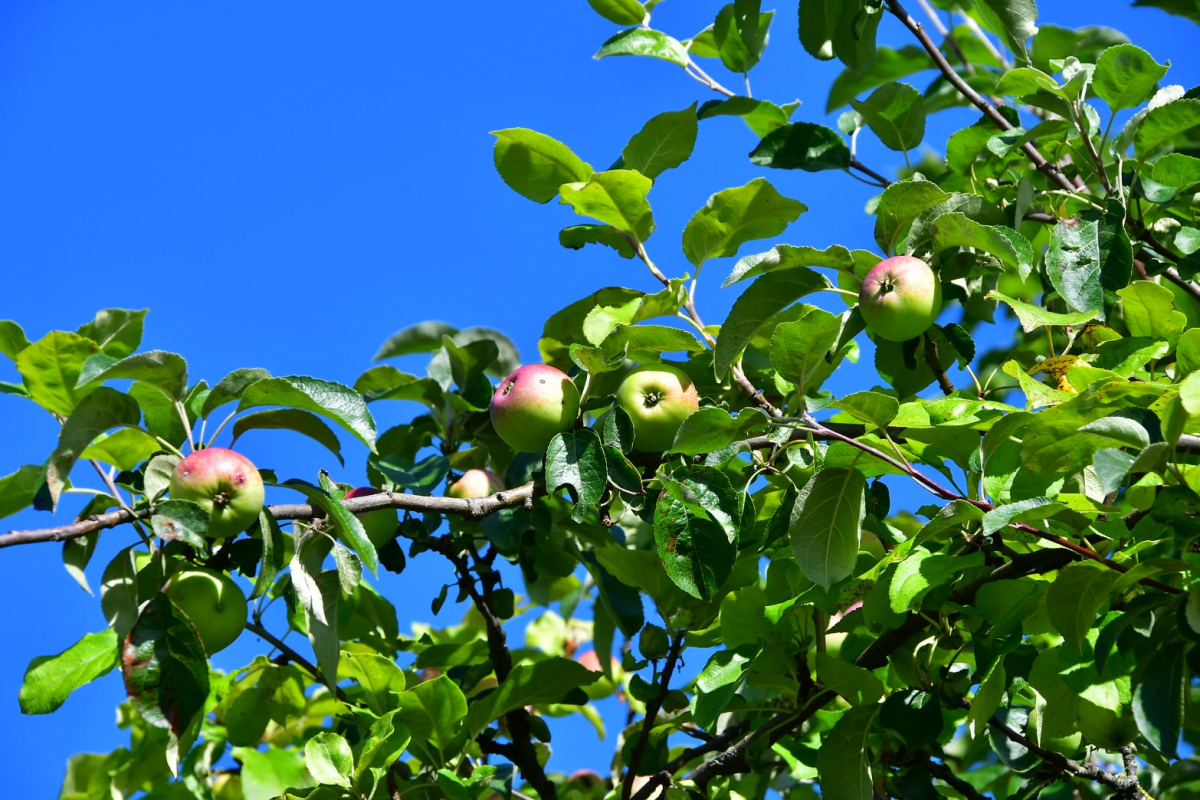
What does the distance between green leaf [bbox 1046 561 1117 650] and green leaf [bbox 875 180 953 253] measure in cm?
65

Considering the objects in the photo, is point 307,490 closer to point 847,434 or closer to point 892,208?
point 847,434

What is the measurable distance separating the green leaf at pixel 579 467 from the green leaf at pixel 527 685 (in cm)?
38

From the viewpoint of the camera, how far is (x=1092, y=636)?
1.62 m

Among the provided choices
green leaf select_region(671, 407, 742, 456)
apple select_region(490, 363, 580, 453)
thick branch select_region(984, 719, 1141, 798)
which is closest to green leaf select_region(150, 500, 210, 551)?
apple select_region(490, 363, 580, 453)

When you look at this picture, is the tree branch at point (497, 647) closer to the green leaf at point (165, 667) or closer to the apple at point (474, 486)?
the apple at point (474, 486)

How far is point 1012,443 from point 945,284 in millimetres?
740

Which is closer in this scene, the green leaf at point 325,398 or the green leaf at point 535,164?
the green leaf at point 325,398

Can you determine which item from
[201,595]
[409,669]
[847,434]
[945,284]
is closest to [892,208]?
[847,434]

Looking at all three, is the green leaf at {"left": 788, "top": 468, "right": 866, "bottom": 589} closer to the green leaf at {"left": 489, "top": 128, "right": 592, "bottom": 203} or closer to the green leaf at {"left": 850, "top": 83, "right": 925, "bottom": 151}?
the green leaf at {"left": 489, "top": 128, "right": 592, "bottom": 203}

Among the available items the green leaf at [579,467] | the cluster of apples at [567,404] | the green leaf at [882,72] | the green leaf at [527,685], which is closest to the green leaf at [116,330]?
the cluster of apples at [567,404]

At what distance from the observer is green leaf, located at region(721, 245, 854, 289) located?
1.70m

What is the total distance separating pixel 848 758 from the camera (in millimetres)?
1696

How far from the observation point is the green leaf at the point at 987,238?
5.36 feet

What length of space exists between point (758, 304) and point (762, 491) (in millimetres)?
422
